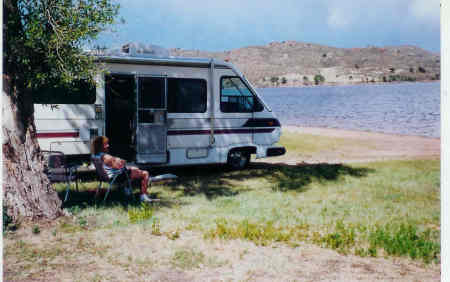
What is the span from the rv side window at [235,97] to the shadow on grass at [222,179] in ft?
4.42

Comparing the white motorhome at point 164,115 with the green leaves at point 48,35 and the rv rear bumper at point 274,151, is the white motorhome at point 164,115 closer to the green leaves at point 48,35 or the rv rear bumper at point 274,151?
the rv rear bumper at point 274,151

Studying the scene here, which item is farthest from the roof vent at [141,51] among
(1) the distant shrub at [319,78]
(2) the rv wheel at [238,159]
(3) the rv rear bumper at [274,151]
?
(1) the distant shrub at [319,78]

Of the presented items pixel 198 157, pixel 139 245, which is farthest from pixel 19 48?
Result: pixel 198 157

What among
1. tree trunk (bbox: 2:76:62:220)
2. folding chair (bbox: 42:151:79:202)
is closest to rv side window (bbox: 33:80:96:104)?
folding chair (bbox: 42:151:79:202)

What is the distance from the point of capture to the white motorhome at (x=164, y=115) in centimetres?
779

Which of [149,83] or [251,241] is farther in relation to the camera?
[149,83]

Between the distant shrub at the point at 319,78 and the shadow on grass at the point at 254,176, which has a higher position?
the distant shrub at the point at 319,78

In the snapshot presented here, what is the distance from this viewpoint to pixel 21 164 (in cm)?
512

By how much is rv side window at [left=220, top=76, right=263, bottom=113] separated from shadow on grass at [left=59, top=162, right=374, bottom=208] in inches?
53.1

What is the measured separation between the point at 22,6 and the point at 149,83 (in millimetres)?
3540

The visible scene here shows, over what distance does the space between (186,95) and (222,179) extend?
71.0 inches

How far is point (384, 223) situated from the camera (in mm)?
5746

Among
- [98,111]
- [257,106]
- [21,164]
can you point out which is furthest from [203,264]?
[257,106]

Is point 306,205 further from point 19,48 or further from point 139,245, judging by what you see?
point 19,48
